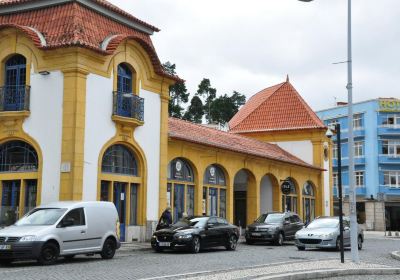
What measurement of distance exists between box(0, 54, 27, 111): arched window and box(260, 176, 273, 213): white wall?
1953 centimetres

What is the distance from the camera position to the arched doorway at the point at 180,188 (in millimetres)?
28047

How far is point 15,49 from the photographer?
23094 mm

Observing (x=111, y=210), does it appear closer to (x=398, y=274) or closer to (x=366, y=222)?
(x=398, y=274)

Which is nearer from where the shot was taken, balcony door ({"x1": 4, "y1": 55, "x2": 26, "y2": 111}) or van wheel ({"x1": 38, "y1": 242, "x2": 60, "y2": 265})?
van wheel ({"x1": 38, "y1": 242, "x2": 60, "y2": 265})

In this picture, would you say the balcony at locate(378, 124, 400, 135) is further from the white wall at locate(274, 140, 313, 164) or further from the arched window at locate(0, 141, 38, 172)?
the arched window at locate(0, 141, 38, 172)

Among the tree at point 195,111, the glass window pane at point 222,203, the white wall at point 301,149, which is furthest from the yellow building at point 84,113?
the tree at point 195,111

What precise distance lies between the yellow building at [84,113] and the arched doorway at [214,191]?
9.83 ft

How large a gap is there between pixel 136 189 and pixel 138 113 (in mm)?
3231

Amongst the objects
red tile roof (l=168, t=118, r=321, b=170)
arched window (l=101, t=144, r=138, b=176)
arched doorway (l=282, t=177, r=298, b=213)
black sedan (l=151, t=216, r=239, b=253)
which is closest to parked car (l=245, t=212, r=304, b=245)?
black sedan (l=151, t=216, r=239, b=253)

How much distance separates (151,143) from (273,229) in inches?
278

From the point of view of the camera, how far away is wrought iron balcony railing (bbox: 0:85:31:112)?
74.5 ft

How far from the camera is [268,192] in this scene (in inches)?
1517

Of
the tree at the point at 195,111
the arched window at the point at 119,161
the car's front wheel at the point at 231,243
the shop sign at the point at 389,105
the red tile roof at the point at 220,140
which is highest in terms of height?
the tree at the point at 195,111

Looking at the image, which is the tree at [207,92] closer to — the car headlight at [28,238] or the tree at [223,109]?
the tree at [223,109]
